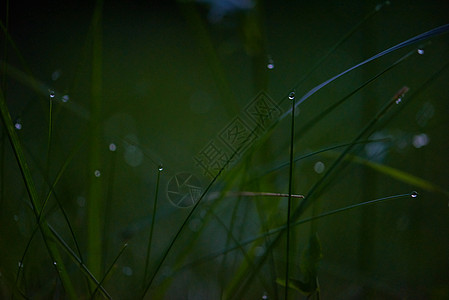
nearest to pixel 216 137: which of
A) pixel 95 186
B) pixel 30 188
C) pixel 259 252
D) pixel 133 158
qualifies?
pixel 133 158

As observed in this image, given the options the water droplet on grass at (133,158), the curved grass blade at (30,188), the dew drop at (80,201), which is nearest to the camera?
the curved grass blade at (30,188)

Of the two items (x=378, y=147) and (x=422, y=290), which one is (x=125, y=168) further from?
(x=422, y=290)

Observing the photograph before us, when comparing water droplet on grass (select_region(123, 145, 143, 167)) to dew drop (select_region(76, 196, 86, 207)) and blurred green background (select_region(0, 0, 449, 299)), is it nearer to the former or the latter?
blurred green background (select_region(0, 0, 449, 299))

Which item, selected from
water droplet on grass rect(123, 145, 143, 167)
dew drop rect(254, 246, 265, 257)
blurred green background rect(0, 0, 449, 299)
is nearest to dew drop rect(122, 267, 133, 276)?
blurred green background rect(0, 0, 449, 299)

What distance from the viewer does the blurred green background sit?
2.50 ft

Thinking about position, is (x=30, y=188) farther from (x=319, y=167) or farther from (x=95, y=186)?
(x=319, y=167)

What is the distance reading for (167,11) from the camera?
2922 millimetres

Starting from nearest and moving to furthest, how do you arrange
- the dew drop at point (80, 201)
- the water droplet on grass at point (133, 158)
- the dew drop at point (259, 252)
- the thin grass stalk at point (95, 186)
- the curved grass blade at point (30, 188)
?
the curved grass blade at point (30, 188) < the thin grass stalk at point (95, 186) < the dew drop at point (259, 252) < the dew drop at point (80, 201) < the water droplet on grass at point (133, 158)

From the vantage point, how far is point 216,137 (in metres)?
1.57

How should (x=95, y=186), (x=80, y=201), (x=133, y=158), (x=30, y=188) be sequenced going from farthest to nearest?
(x=133, y=158) → (x=80, y=201) → (x=95, y=186) → (x=30, y=188)

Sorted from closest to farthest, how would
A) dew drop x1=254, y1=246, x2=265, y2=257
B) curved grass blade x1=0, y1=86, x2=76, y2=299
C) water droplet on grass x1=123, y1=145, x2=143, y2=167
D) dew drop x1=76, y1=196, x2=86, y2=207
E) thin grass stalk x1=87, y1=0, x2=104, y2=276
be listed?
curved grass blade x1=0, y1=86, x2=76, y2=299
thin grass stalk x1=87, y1=0, x2=104, y2=276
dew drop x1=254, y1=246, x2=265, y2=257
dew drop x1=76, y1=196, x2=86, y2=207
water droplet on grass x1=123, y1=145, x2=143, y2=167

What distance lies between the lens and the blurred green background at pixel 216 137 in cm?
76

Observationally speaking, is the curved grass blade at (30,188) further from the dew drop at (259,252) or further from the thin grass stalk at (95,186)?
the dew drop at (259,252)

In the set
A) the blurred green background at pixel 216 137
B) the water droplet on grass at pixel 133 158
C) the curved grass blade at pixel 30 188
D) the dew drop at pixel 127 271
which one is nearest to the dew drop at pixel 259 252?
the blurred green background at pixel 216 137
